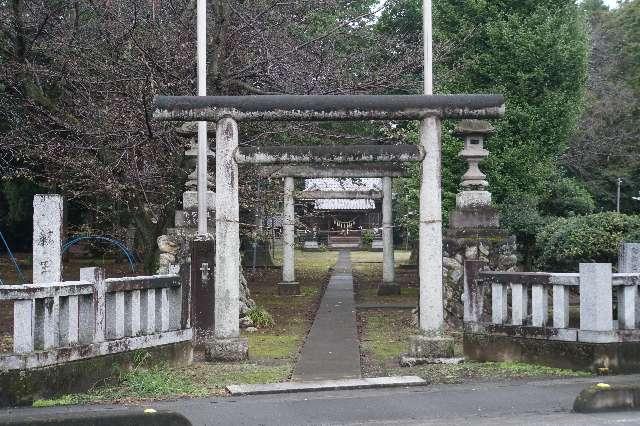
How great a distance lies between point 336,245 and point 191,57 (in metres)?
34.2

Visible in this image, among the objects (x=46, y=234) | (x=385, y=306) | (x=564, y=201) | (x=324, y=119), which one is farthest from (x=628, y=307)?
(x=564, y=201)

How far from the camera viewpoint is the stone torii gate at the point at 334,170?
384 inches

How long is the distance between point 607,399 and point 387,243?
45.2 feet

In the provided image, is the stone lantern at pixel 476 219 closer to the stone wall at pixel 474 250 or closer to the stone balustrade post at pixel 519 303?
the stone wall at pixel 474 250

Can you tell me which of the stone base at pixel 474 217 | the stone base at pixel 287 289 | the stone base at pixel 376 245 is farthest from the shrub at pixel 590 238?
the stone base at pixel 376 245

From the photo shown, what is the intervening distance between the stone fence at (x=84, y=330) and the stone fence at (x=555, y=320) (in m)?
3.85

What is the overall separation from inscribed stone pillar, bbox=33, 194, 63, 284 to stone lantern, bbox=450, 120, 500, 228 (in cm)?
602

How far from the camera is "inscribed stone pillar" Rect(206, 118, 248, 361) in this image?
9805 mm

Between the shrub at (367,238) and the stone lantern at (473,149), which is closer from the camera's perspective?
the stone lantern at (473,149)

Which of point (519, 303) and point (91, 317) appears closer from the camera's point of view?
point (91, 317)

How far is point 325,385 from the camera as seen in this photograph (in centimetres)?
827

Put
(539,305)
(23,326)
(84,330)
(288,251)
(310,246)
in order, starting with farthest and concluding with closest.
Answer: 1. (310,246)
2. (288,251)
3. (539,305)
4. (84,330)
5. (23,326)

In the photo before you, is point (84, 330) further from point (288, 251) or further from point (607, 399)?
point (288, 251)

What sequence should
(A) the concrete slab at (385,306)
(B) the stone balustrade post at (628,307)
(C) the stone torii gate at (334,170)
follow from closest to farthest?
(B) the stone balustrade post at (628,307) < (C) the stone torii gate at (334,170) < (A) the concrete slab at (385,306)
